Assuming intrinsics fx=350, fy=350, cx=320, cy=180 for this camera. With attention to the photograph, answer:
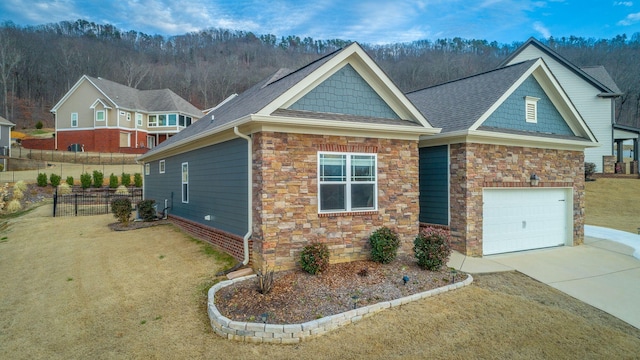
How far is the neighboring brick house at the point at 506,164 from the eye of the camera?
9.74 metres

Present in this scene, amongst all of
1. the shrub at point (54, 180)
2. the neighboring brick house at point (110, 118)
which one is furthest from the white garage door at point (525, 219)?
the neighboring brick house at point (110, 118)

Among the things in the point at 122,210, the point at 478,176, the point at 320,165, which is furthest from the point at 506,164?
the point at 122,210

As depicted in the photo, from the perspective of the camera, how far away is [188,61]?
7525 cm

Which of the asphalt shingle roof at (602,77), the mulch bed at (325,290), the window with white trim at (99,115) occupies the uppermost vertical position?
the asphalt shingle roof at (602,77)

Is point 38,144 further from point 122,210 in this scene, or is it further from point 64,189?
point 122,210

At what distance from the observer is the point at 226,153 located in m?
9.11

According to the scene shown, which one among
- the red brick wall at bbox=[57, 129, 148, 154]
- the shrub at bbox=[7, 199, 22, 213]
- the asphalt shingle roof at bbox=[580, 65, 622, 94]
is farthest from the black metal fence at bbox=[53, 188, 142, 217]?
the asphalt shingle roof at bbox=[580, 65, 622, 94]

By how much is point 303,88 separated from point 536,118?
8052 mm

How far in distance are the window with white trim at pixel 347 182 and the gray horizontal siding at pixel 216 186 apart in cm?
182

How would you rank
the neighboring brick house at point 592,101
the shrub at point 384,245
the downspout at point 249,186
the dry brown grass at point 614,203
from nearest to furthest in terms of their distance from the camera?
1. the downspout at point 249,186
2. the shrub at point 384,245
3. the dry brown grass at point 614,203
4. the neighboring brick house at point 592,101

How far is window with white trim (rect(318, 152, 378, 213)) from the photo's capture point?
8016 mm

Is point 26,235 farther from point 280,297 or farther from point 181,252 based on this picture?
point 280,297

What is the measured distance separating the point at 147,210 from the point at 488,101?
521 inches

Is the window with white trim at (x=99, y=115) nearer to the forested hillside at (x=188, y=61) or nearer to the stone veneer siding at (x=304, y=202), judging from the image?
the forested hillside at (x=188, y=61)
